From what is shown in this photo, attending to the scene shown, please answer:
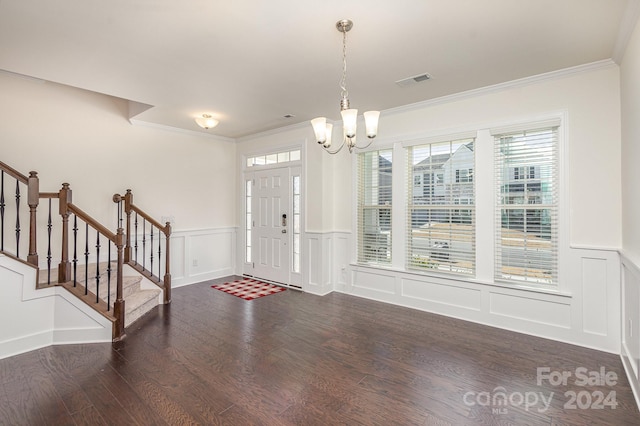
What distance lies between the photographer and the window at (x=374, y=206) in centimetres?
448

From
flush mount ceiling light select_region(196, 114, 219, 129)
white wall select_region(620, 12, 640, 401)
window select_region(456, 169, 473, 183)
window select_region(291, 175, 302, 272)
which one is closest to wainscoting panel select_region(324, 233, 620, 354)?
white wall select_region(620, 12, 640, 401)

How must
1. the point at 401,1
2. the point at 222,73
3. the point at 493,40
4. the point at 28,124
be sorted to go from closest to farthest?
1. the point at 401,1
2. the point at 493,40
3. the point at 222,73
4. the point at 28,124

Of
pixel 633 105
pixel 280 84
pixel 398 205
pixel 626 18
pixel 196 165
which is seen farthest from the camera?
pixel 196 165

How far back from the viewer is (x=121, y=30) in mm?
2408

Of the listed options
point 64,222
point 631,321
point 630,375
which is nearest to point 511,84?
point 631,321

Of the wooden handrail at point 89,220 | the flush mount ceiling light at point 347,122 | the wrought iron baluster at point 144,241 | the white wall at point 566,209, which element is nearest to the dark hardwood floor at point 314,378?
the white wall at point 566,209

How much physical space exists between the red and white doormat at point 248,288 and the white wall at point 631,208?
13.2 feet

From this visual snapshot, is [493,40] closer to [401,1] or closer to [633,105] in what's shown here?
[401,1]

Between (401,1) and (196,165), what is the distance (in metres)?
4.51

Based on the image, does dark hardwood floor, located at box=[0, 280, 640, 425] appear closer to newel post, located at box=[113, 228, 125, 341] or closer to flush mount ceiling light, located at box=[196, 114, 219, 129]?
newel post, located at box=[113, 228, 125, 341]

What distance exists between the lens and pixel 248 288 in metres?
5.14

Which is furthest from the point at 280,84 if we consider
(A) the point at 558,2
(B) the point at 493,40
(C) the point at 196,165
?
(C) the point at 196,165

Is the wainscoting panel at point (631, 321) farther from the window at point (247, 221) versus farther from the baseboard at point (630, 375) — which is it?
the window at point (247, 221)

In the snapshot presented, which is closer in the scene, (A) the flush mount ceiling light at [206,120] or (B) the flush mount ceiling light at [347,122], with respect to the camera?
(B) the flush mount ceiling light at [347,122]
